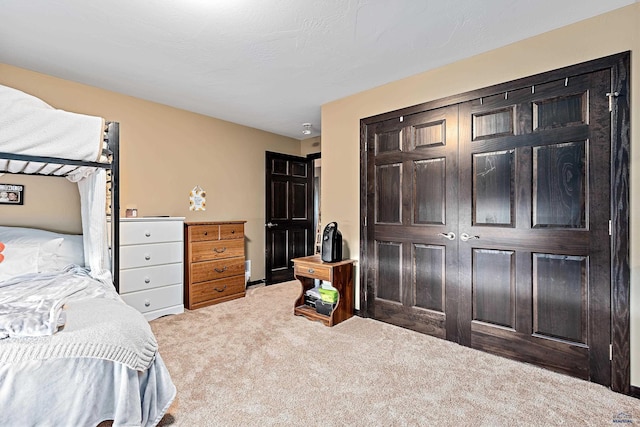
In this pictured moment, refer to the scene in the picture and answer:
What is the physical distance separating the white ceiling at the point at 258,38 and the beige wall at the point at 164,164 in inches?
7.1

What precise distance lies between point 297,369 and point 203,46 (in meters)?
2.52

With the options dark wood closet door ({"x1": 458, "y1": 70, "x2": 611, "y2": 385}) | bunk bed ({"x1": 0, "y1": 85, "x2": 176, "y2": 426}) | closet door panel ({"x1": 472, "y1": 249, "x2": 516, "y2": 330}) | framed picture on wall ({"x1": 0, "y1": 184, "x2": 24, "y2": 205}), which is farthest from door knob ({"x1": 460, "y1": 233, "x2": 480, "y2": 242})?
framed picture on wall ({"x1": 0, "y1": 184, "x2": 24, "y2": 205})

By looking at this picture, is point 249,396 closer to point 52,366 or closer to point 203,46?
point 52,366

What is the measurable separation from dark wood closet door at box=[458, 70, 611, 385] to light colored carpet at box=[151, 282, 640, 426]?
9.2 inches

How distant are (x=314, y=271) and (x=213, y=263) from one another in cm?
139

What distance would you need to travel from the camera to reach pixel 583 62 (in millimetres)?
2088

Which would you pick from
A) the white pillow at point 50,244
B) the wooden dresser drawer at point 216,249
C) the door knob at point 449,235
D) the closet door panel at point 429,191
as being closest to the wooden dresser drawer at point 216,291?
the wooden dresser drawer at point 216,249

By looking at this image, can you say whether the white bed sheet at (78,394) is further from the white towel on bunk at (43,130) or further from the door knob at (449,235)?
the door knob at (449,235)

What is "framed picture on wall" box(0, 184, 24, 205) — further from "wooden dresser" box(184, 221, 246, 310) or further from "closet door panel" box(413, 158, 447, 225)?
"closet door panel" box(413, 158, 447, 225)

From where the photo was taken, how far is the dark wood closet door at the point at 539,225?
2043 mm

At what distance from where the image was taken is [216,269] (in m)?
3.81

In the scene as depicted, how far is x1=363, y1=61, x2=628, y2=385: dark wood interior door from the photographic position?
206 centimetres

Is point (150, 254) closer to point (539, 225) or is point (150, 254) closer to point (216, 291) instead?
point (216, 291)

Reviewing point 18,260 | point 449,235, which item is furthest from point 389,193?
point 18,260
